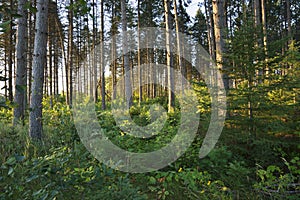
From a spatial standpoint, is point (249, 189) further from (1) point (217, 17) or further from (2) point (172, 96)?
(2) point (172, 96)

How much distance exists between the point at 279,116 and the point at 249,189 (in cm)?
191

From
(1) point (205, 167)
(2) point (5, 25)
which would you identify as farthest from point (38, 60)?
(2) point (5, 25)

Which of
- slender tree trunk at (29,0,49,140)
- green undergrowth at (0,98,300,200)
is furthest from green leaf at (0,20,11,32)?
slender tree trunk at (29,0,49,140)

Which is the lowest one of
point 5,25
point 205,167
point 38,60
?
point 205,167

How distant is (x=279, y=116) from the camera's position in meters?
4.77

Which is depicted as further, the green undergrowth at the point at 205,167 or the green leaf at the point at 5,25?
the green undergrowth at the point at 205,167

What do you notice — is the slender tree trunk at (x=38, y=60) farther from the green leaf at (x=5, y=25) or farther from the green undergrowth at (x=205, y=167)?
the green leaf at (x=5, y=25)

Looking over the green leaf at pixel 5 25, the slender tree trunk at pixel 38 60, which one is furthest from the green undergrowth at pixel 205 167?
the green leaf at pixel 5 25

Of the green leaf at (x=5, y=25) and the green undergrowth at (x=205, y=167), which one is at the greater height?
the green leaf at (x=5, y=25)

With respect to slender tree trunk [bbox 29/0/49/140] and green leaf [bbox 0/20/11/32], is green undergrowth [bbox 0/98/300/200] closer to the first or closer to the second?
slender tree trunk [bbox 29/0/49/140]

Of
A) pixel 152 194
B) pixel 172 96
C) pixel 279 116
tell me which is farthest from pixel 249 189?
pixel 172 96

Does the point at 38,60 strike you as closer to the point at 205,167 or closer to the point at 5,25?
the point at 205,167

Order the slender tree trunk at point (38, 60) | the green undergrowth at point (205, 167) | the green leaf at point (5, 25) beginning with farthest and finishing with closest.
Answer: the slender tree trunk at point (38, 60), the green undergrowth at point (205, 167), the green leaf at point (5, 25)

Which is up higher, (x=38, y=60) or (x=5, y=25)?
(x=38, y=60)
